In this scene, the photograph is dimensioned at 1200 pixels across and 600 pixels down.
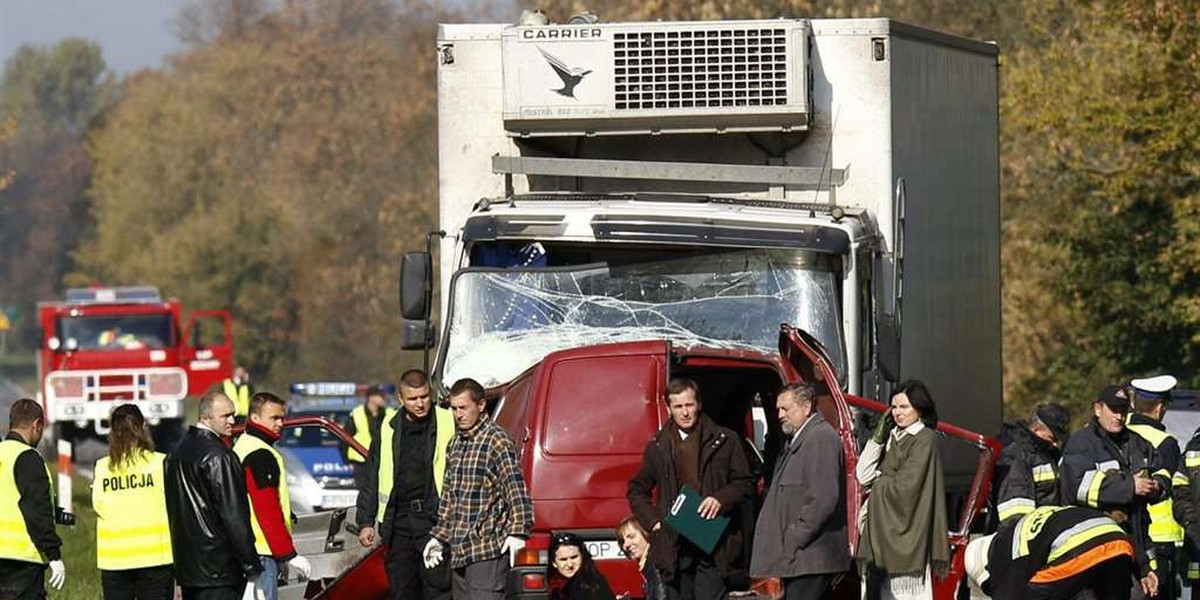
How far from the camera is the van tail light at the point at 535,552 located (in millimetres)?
11914

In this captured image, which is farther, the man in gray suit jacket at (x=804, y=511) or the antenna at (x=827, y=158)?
the antenna at (x=827, y=158)

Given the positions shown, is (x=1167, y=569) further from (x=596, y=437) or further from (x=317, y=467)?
(x=317, y=467)

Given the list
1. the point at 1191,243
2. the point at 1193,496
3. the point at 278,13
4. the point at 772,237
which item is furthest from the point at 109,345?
the point at 278,13

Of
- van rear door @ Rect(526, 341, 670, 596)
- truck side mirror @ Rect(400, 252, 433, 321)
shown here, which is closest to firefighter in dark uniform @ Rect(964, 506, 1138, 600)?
van rear door @ Rect(526, 341, 670, 596)

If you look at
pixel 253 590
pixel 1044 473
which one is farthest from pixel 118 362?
pixel 253 590

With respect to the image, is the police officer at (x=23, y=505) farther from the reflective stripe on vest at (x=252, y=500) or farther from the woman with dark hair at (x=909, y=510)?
the woman with dark hair at (x=909, y=510)

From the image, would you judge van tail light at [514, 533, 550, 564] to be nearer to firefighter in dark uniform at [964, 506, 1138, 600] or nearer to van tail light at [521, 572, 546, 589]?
van tail light at [521, 572, 546, 589]

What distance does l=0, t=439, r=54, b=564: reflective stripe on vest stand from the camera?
12.2 metres

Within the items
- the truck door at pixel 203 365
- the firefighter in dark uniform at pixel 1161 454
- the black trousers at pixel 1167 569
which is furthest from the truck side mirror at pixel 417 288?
the truck door at pixel 203 365

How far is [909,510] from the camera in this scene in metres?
12.0

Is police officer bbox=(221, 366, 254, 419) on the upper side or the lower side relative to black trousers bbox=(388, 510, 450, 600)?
lower

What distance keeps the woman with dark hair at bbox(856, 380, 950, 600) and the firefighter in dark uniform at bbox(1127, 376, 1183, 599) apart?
1899 mm

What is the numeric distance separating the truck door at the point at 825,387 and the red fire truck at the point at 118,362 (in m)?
24.8

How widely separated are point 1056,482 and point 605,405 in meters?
2.86
